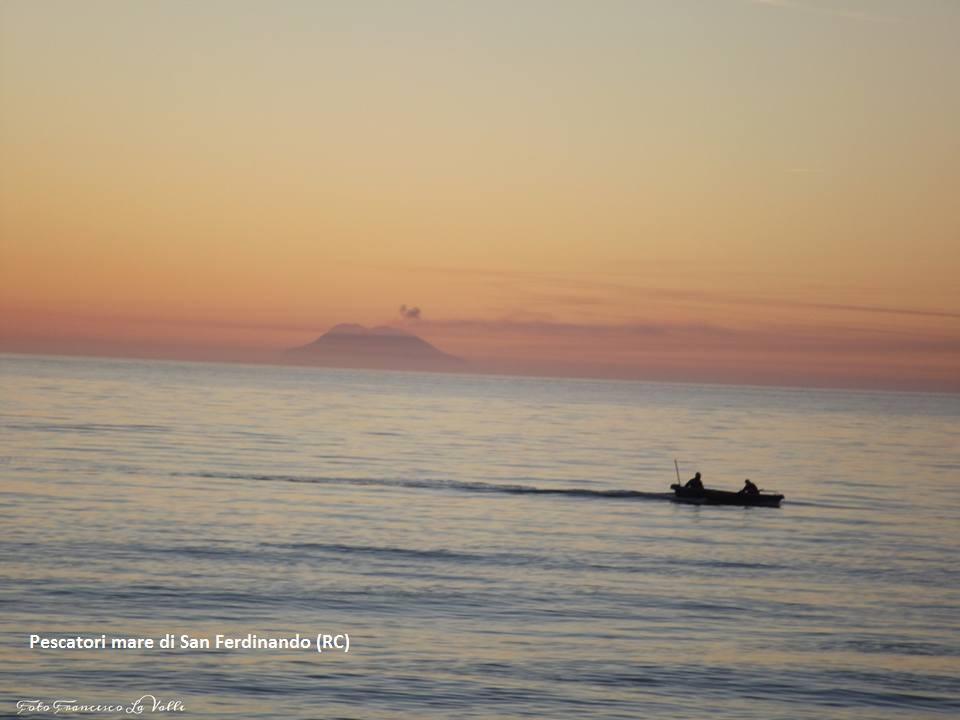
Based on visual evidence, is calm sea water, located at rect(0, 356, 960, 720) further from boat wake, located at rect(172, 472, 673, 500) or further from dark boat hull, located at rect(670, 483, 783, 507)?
dark boat hull, located at rect(670, 483, 783, 507)

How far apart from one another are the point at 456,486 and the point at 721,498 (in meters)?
14.9

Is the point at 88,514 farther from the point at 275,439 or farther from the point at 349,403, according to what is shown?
the point at 349,403

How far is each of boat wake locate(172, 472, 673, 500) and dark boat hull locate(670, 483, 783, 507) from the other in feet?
5.24

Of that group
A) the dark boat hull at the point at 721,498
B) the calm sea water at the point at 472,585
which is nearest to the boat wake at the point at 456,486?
the calm sea water at the point at 472,585

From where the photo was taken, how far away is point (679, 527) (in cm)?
5303

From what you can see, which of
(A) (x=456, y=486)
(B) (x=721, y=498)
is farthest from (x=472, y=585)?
(A) (x=456, y=486)

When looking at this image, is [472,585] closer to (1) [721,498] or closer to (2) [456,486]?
(1) [721,498]

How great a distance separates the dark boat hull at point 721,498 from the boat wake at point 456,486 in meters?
1.60

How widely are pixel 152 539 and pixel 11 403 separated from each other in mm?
95849

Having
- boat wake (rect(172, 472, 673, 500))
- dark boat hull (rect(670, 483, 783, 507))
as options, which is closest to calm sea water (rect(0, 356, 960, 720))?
boat wake (rect(172, 472, 673, 500))

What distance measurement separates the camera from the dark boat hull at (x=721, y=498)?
60.3 metres

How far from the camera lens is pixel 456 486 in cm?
6619

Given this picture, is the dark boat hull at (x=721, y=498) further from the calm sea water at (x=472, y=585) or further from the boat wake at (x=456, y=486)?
the boat wake at (x=456, y=486)

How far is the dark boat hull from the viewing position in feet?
198
